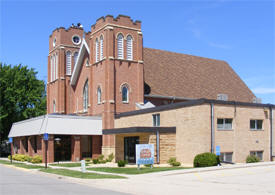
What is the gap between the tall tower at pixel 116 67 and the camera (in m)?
38.7

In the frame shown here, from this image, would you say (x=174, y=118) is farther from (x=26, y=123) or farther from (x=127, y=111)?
(x=26, y=123)

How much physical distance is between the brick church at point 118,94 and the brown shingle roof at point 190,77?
131 mm

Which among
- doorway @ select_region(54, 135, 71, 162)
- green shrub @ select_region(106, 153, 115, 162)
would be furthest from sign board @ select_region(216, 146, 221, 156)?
doorway @ select_region(54, 135, 71, 162)

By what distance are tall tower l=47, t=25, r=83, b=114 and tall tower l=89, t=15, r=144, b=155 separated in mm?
8279

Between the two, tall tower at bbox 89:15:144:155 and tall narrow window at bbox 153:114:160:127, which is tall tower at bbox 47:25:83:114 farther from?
tall narrow window at bbox 153:114:160:127

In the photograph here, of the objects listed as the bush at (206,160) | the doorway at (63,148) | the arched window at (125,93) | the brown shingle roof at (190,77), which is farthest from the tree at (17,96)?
the bush at (206,160)

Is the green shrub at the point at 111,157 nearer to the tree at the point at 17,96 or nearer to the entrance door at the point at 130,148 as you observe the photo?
the entrance door at the point at 130,148

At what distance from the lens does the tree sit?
56.3 m

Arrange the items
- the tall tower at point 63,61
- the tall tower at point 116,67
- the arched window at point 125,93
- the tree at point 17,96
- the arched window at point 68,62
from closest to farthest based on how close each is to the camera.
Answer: the tall tower at point 116,67
the arched window at point 125,93
the tall tower at point 63,61
the arched window at point 68,62
the tree at point 17,96

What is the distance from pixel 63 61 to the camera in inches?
1917

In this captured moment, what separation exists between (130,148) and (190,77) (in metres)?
16.9

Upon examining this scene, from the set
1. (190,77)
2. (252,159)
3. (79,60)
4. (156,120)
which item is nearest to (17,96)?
(79,60)

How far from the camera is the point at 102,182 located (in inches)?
765

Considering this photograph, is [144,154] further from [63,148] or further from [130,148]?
[63,148]
